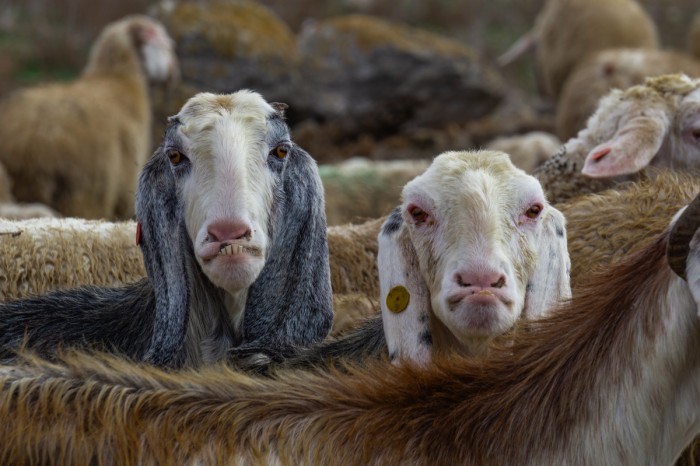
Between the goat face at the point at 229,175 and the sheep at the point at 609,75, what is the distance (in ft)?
26.5

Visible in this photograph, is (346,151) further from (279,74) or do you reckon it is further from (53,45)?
(53,45)

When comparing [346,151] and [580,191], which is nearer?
[580,191]

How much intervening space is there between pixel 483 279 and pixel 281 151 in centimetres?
121

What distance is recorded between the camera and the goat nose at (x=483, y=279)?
382 centimetres

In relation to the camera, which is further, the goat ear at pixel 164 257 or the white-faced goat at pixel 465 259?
the goat ear at pixel 164 257

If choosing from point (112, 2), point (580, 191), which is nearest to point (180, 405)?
point (580, 191)

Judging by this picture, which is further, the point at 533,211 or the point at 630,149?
the point at 630,149

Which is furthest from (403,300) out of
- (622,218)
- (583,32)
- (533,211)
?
(583,32)

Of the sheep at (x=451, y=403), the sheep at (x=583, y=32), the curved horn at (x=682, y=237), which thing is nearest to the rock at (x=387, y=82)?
the sheep at (x=583, y=32)

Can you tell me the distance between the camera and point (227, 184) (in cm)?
429

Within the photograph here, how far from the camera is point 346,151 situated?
14133 millimetres

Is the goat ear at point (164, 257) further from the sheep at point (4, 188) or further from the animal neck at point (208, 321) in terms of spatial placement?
the sheep at point (4, 188)

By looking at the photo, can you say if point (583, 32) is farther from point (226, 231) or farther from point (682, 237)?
point (682, 237)

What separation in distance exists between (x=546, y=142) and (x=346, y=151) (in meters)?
3.67
